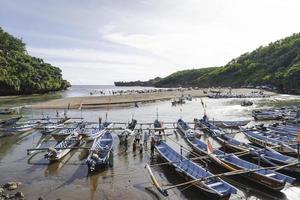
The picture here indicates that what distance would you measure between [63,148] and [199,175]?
1587cm

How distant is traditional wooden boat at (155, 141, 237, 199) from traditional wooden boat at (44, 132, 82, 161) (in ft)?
33.2

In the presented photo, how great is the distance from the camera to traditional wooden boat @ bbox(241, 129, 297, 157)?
109ft

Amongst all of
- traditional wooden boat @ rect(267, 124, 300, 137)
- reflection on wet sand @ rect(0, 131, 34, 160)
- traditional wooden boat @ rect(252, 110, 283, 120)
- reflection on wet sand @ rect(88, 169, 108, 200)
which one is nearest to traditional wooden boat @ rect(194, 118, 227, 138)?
traditional wooden boat @ rect(267, 124, 300, 137)

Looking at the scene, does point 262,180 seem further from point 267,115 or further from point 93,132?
point 267,115

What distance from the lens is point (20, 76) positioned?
429 feet

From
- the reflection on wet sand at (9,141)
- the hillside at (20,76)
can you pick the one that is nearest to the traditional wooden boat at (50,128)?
the reflection on wet sand at (9,141)

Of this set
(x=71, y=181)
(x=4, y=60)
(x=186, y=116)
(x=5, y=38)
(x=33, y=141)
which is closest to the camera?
(x=71, y=181)

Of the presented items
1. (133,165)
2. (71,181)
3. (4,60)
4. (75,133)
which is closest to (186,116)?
(75,133)

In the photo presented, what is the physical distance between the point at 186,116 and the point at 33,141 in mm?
34653

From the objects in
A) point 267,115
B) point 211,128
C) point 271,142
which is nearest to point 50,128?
point 211,128

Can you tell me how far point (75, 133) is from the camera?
42938 millimetres

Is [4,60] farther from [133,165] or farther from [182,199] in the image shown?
[182,199]

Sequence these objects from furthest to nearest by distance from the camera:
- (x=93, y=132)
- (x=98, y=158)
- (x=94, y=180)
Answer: (x=93, y=132)
(x=98, y=158)
(x=94, y=180)

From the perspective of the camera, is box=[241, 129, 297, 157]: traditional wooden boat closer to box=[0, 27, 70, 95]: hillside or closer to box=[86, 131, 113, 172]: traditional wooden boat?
box=[86, 131, 113, 172]: traditional wooden boat
